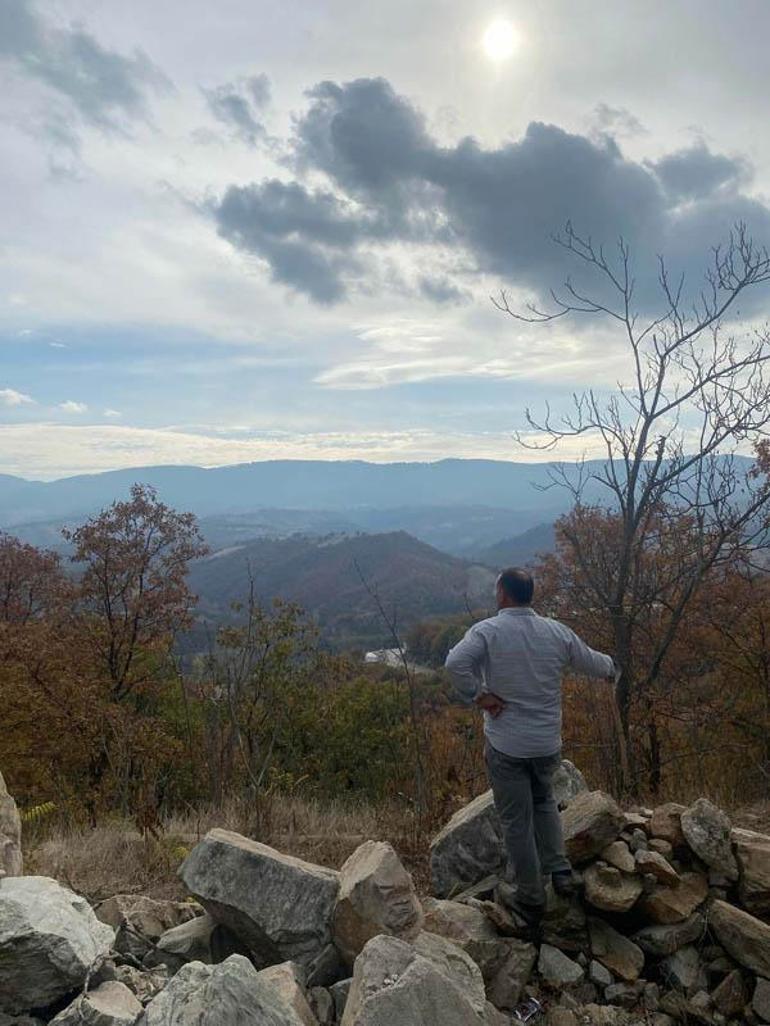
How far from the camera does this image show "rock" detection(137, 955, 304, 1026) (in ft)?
8.84

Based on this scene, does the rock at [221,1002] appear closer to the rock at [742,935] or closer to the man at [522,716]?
the man at [522,716]

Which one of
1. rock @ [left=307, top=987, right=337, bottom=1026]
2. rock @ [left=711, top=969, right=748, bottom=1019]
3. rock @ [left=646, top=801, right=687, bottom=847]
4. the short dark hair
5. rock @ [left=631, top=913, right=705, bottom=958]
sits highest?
the short dark hair

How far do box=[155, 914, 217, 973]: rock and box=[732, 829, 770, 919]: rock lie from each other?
3.12 metres

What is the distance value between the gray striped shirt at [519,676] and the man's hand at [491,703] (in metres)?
0.03

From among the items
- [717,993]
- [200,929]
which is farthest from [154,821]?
[717,993]

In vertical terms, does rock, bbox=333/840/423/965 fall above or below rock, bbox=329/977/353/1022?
above

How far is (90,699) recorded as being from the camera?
17.6m

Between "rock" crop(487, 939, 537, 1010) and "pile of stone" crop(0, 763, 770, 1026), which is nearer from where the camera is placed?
"pile of stone" crop(0, 763, 770, 1026)

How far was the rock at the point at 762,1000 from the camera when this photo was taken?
3.76m

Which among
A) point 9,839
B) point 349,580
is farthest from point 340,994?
Result: point 349,580

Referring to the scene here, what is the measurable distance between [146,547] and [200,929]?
62.5ft

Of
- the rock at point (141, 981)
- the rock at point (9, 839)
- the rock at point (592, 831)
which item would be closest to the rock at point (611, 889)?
the rock at point (592, 831)

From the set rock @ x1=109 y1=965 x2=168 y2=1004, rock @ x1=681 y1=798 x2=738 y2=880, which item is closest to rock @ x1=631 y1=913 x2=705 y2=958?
rock @ x1=681 y1=798 x2=738 y2=880

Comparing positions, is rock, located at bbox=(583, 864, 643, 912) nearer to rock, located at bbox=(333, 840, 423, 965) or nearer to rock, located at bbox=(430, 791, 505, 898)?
rock, located at bbox=(430, 791, 505, 898)
